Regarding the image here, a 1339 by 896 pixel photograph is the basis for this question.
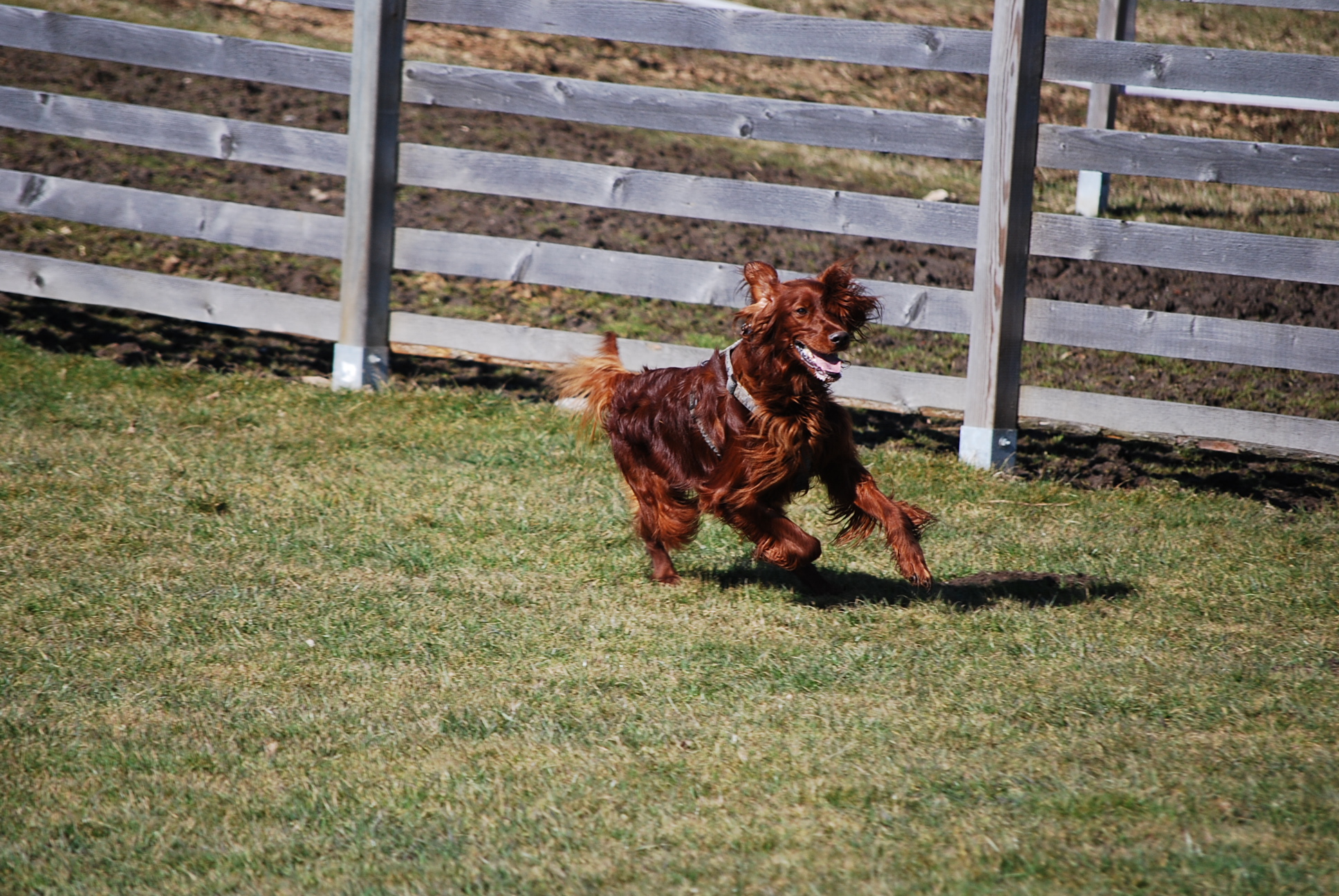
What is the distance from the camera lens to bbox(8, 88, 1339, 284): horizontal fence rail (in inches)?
236

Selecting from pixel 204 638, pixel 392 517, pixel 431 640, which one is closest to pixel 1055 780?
pixel 431 640

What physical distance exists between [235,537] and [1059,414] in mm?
4072

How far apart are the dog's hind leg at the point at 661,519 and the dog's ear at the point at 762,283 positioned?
93 cm

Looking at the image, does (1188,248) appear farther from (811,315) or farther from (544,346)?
(544,346)

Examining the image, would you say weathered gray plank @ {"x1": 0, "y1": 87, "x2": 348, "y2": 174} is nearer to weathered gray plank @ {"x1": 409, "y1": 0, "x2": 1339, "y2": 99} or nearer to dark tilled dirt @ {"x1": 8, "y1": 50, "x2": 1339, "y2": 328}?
weathered gray plank @ {"x1": 409, "y1": 0, "x2": 1339, "y2": 99}

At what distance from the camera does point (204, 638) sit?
4.21m

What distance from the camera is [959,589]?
478 centimetres

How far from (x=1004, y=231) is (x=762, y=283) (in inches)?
95.7

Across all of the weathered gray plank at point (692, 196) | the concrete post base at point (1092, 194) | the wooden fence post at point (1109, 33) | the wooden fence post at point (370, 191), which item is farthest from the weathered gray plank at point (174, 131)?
the concrete post base at point (1092, 194)

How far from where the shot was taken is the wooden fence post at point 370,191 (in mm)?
6965

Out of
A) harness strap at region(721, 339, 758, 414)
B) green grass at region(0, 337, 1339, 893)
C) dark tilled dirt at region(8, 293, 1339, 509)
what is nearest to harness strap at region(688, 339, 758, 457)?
harness strap at region(721, 339, 758, 414)

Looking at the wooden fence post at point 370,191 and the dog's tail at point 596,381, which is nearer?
the dog's tail at point 596,381

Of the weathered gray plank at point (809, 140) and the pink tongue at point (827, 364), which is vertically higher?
the weathered gray plank at point (809, 140)

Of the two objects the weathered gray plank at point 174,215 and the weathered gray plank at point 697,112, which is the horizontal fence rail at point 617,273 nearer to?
the weathered gray plank at point 174,215
